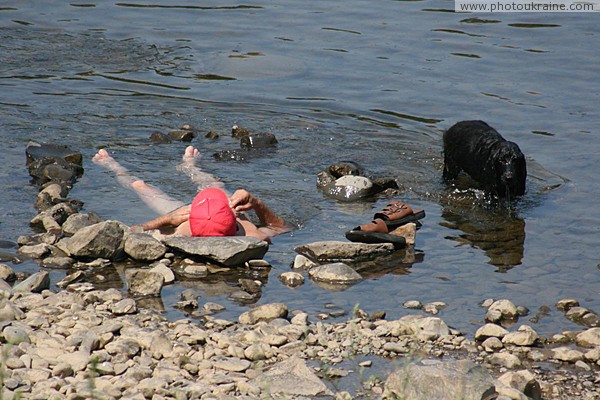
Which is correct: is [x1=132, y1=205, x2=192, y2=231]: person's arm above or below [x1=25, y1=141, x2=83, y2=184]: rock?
below

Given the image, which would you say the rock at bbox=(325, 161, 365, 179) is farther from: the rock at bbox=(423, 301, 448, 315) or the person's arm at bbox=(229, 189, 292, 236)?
the rock at bbox=(423, 301, 448, 315)

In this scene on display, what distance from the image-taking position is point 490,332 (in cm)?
685

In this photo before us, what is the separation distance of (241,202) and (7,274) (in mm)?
2330

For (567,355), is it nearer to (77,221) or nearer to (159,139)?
(77,221)

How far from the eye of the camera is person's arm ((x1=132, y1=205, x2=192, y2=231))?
911 cm

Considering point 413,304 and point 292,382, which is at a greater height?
point 292,382

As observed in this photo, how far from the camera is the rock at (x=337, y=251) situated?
8539 millimetres

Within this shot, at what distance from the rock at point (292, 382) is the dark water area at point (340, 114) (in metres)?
1.42

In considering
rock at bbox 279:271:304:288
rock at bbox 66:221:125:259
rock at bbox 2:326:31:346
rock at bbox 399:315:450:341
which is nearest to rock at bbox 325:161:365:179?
rock at bbox 279:271:304:288

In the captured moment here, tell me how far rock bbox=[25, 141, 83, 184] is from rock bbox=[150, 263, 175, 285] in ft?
8.82

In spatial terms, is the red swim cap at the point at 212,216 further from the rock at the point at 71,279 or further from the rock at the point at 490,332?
the rock at the point at 490,332

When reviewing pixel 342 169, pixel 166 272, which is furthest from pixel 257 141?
pixel 166 272

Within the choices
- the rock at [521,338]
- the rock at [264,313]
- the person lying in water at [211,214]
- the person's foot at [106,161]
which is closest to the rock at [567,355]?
the rock at [521,338]

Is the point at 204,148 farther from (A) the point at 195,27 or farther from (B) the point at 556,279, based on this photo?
(A) the point at 195,27
